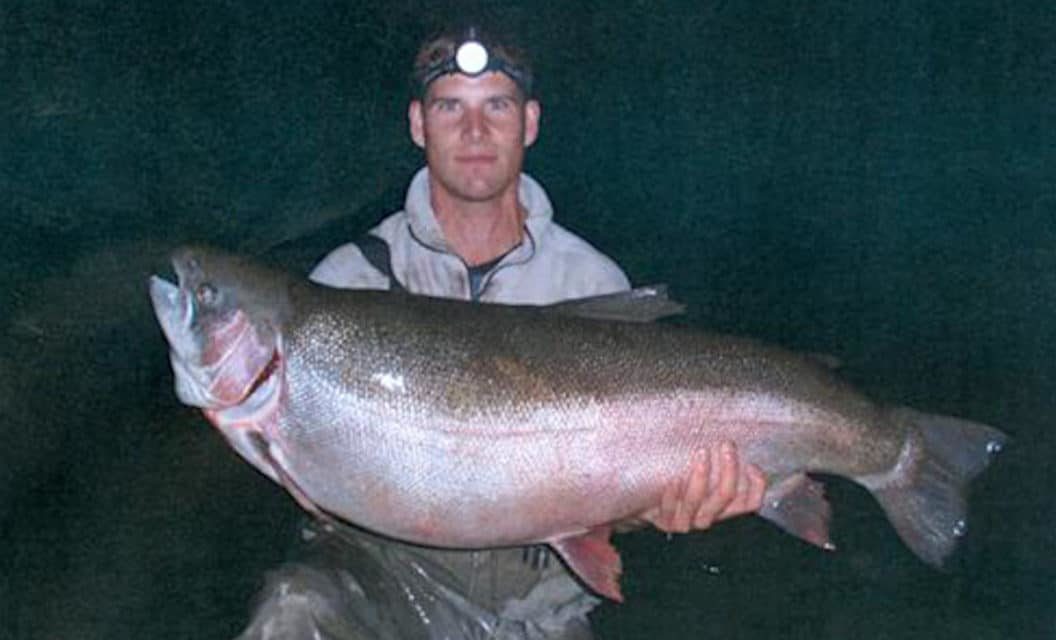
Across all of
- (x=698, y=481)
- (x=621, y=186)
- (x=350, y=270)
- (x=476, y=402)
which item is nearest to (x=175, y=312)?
(x=476, y=402)

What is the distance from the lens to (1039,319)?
31.0 ft

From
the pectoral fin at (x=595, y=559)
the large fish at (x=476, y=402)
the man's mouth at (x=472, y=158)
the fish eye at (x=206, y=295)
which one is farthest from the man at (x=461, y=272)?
the fish eye at (x=206, y=295)

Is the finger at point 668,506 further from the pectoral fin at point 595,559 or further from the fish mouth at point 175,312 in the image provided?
the fish mouth at point 175,312

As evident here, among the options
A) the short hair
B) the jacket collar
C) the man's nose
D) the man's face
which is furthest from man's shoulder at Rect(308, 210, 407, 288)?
the short hair

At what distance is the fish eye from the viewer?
2.96 metres

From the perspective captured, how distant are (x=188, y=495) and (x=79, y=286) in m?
1.98

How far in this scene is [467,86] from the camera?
395cm

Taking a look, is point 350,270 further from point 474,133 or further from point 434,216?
point 474,133

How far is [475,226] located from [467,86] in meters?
0.39

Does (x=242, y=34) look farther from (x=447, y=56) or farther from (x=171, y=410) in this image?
(x=447, y=56)

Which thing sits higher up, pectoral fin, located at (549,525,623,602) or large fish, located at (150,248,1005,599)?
large fish, located at (150,248,1005,599)

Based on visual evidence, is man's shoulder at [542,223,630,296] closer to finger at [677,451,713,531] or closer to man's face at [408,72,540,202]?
man's face at [408,72,540,202]

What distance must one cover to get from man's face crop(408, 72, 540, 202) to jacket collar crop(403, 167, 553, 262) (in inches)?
2.6

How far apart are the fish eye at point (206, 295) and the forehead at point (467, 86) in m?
1.22
